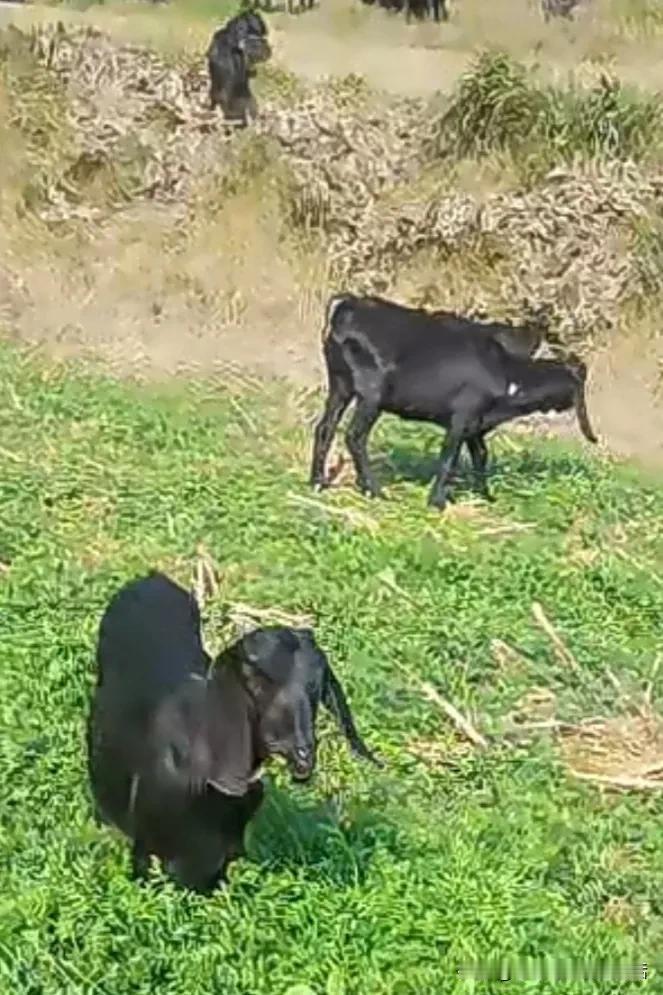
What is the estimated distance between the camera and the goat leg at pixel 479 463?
11.1 m

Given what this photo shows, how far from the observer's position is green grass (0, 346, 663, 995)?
5.70 m

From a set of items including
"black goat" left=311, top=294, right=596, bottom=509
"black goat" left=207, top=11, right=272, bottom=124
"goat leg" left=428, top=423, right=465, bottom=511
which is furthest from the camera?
"black goat" left=207, top=11, right=272, bottom=124

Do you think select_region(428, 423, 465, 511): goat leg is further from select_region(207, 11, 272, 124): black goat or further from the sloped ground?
select_region(207, 11, 272, 124): black goat

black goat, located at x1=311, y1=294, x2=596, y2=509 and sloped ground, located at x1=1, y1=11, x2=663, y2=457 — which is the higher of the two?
black goat, located at x1=311, y1=294, x2=596, y2=509

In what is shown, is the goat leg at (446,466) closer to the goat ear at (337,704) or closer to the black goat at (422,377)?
the black goat at (422,377)

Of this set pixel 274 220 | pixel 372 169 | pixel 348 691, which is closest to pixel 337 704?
pixel 348 691

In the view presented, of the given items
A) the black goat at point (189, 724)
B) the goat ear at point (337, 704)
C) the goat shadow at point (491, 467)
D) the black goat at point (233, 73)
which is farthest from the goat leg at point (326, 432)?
the black goat at point (233, 73)

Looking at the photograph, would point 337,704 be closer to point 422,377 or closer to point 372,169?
point 422,377

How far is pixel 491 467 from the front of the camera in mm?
11883

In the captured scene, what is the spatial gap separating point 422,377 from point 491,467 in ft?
3.94

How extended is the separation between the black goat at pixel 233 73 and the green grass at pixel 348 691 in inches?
216

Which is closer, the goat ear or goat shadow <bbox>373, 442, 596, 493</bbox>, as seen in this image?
the goat ear

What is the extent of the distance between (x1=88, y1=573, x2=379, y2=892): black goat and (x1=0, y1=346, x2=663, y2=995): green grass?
0.15 metres

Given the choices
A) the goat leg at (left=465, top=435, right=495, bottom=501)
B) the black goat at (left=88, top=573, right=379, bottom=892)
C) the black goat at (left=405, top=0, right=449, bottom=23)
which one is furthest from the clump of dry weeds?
the black goat at (left=88, top=573, right=379, bottom=892)
